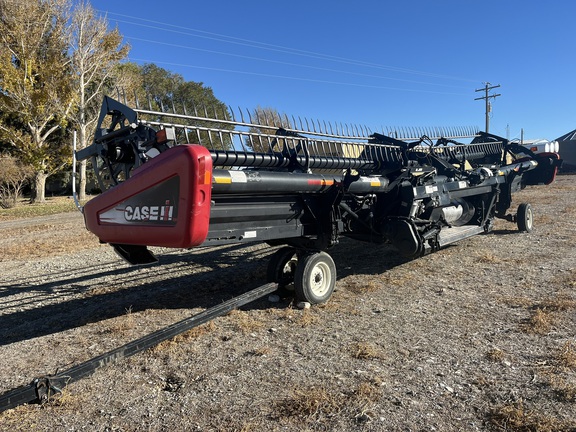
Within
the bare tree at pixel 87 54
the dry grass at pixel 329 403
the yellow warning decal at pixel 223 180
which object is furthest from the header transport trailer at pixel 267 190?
the bare tree at pixel 87 54

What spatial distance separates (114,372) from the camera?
10.9 feet

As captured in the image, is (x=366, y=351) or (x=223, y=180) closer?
(x=366, y=351)

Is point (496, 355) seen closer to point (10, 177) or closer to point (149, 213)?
point (149, 213)

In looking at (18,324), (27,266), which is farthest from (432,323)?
(27,266)

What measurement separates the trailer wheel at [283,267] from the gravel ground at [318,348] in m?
0.25

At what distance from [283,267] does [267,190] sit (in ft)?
3.91

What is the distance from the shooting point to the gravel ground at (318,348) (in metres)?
2.65

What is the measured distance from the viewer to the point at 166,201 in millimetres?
3506

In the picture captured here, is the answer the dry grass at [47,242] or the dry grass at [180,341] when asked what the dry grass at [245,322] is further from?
the dry grass at [47,242]

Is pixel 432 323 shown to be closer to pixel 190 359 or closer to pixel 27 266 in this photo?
pixel 190 359

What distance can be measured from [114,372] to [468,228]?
6.05 meters

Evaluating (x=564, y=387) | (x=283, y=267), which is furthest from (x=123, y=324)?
(x=564, y=387)

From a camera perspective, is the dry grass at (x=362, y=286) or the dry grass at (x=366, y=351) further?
the dry grass at (x=362, y=286)

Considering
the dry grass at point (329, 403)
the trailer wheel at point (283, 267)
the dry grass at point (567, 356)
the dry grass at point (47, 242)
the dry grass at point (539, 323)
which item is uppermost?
the trailer wheel at point (283, 267)
